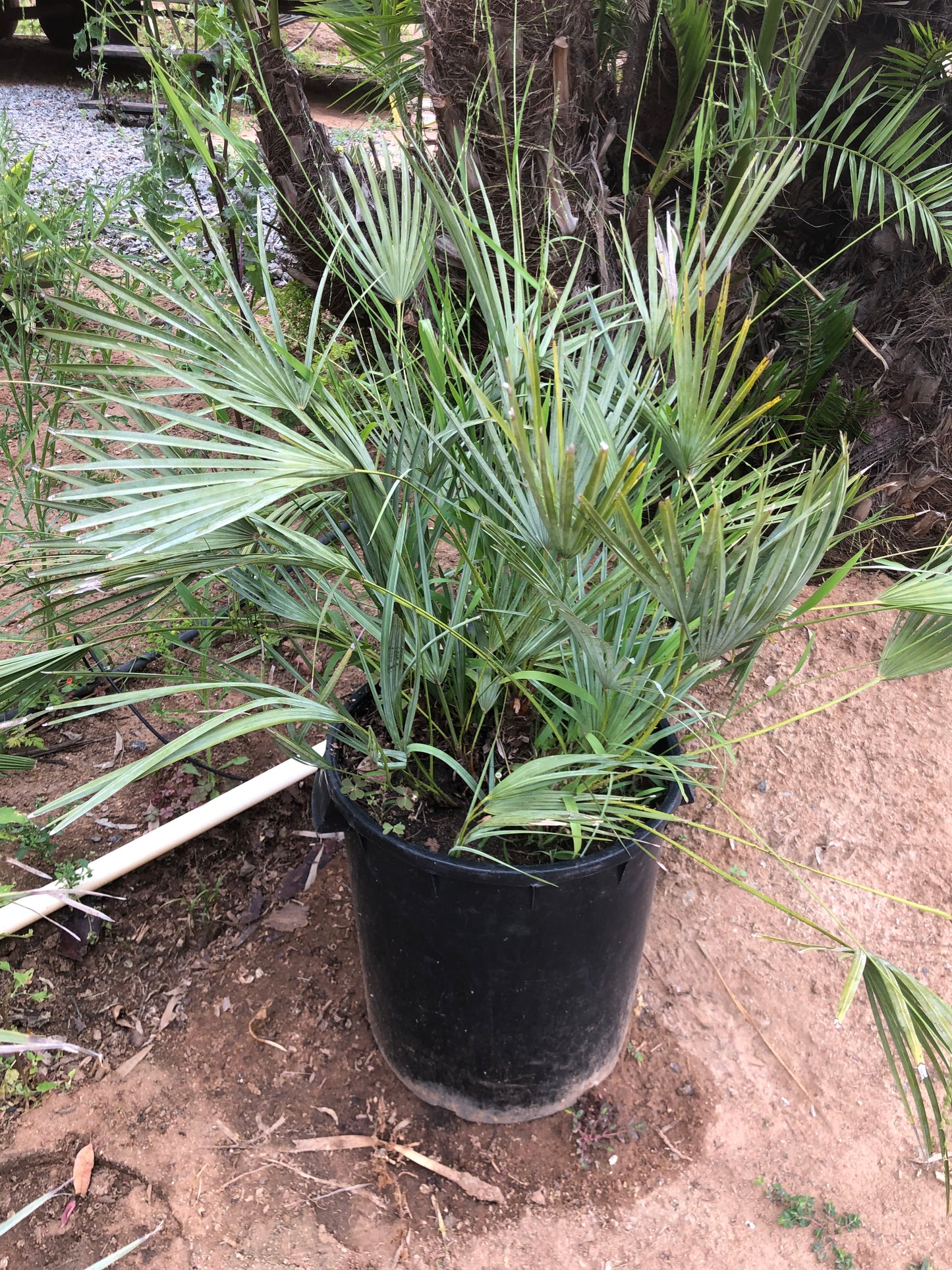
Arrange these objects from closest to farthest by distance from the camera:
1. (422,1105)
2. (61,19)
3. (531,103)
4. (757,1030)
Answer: (422,1105), (757,1030), (531,103), (61,19)

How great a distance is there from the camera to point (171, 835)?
1422 mm

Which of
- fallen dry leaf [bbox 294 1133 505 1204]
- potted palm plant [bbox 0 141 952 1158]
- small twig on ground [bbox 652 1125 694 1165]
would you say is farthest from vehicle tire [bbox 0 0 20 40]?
small twig on ground [bbox 652 1125 694 1165]

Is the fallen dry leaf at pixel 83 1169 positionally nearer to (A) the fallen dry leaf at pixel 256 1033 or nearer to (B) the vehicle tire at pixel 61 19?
(A) the fallen dry leaf at pixel 256 1033

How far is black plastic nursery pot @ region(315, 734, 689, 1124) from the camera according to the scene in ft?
3.22

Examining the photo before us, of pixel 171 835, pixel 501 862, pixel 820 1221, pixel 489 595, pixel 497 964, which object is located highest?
pixel 489 595

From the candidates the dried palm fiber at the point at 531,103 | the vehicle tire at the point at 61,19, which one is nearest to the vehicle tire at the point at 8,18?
the vehicle tire at the point at 61,19

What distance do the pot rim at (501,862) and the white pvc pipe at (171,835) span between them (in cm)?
32

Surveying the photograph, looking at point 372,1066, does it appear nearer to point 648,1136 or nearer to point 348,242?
point 648,1136

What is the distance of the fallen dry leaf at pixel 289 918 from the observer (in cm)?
147

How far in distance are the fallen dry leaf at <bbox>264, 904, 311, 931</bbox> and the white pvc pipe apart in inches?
7.5

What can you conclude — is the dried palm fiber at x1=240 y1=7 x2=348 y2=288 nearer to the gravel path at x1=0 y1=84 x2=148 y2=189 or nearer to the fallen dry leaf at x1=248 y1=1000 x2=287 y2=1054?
the fallen dry leaf at x1=248 y1=1000 x2=287 y2=1054

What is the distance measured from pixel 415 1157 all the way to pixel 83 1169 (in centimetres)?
46

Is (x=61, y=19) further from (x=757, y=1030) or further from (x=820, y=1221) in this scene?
(x=820, y=1221)

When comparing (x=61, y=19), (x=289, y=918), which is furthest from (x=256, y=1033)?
(x=61, y=19)
